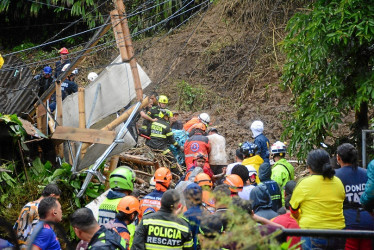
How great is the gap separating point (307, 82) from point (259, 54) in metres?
9.95

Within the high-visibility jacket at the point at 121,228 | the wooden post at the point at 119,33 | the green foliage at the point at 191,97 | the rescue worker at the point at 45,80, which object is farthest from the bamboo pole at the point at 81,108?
the green foliage at the point at 191,97

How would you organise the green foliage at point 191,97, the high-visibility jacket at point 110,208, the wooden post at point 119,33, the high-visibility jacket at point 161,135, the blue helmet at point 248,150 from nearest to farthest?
the high-visibility jacket at point 110,208, the blue helmet at point 248,150, the wooden post at point 119,33, the high-visibility jacket at point 161,135, the green foliage at point 191,97

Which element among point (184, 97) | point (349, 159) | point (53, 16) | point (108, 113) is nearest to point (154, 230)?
point (349, 159)

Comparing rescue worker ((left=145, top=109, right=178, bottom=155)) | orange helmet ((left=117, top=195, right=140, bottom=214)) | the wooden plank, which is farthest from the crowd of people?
rescue worker ((left=145, top=109, right=178, bottom=155))

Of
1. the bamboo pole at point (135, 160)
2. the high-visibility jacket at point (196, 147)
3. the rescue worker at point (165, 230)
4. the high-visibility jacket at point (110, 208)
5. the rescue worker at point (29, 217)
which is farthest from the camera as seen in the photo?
the bamboo pole at point (135, 160)

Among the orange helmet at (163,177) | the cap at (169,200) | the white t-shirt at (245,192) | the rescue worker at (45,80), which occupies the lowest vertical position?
the white t-shirt at (245,192)

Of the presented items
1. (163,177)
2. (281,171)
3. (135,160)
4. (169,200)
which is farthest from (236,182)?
(135,160)

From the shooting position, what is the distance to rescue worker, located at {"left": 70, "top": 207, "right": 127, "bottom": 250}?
18.9 ft

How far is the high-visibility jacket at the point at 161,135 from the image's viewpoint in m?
14.3

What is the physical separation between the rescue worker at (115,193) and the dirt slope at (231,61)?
10027 millimetres

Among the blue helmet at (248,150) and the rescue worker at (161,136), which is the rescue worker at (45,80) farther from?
the blue helmet at (248,150)

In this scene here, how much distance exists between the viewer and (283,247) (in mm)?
4059

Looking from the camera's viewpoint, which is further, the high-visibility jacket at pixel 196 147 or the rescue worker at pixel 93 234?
the high-visibility jacket at pixel 196 147

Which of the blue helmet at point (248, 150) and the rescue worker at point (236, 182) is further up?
the blue helmet at point (248, 150)
